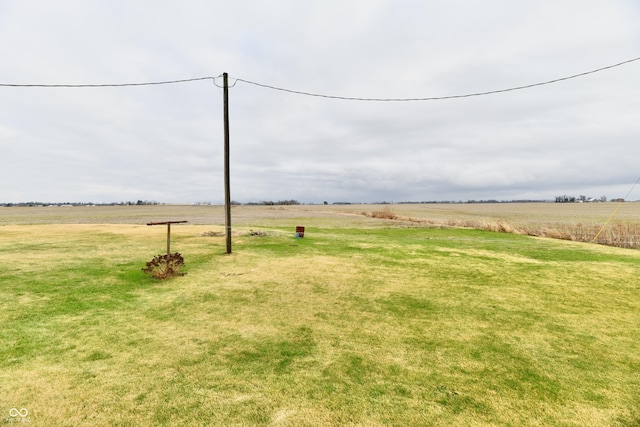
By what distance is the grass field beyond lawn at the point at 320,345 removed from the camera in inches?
141

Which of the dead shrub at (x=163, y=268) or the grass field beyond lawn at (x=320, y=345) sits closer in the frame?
the grass field beyond lawn at (x=320, y=345)

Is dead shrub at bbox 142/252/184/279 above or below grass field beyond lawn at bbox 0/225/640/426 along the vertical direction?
above

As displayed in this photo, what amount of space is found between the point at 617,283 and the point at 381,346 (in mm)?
8215

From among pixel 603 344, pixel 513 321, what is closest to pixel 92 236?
pixel 513 321

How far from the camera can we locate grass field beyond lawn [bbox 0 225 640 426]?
3.58 m

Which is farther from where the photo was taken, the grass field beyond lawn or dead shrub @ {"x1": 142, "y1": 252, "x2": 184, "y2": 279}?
dead shrub @ {"x1": 142, "y1": 252, "x2": 184, "y2": 279}

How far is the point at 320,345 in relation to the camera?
522 cm

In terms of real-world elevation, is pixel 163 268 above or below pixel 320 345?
above

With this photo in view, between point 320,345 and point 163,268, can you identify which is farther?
point 163,268

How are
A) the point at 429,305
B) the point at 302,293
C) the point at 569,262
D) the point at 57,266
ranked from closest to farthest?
the point at 429,305, the point at 302,293, the point at 57,266, the point at 569,262

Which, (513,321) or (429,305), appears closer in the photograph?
(513,321)

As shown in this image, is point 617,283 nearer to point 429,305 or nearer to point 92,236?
point 429,305

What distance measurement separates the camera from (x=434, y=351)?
5023 mm

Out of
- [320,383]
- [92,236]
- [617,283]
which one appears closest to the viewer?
[320,383]
